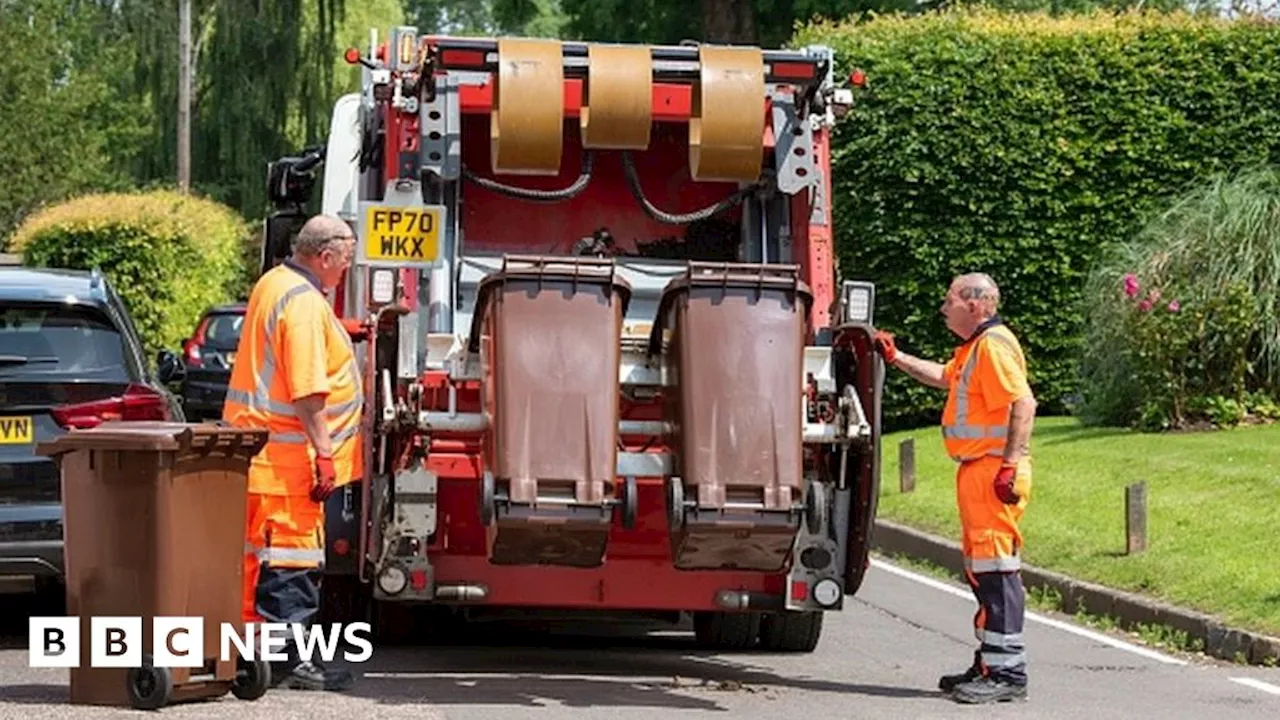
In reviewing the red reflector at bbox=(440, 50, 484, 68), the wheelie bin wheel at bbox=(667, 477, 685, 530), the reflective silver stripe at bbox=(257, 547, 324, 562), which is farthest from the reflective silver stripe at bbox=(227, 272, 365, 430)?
the red reflector at bbox=(440, 50, 484, 68)

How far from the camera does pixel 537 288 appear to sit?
10414mm

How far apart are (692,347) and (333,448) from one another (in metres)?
1.42

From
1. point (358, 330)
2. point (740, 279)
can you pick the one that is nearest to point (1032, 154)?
point (358, 330)

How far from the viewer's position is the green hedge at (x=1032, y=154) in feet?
82.8

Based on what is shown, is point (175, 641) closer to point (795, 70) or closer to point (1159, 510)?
point (795, 70)

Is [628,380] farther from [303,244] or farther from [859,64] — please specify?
[859,64]

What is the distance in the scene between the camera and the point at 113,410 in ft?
38.6

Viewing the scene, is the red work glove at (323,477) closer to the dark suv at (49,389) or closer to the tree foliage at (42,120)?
the dark suv at (49,389)

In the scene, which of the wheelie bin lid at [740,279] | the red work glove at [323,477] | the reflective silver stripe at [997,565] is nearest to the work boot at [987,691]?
the reflective silver stripe at [997,565]

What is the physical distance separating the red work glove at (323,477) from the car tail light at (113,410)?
2066 mm

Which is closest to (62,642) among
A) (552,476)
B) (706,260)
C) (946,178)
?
(552,476)

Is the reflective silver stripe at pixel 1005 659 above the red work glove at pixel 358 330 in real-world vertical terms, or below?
below

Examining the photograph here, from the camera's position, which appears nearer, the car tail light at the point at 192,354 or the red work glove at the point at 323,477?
the red work glove at the point at 323,477

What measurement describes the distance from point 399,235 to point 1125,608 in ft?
15.6
